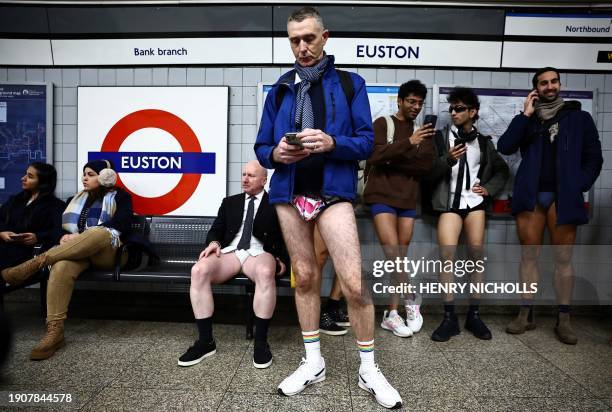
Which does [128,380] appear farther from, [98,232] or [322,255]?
[322,255]

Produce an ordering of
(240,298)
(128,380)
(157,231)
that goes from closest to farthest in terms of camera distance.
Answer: (128,380)
(157,231)
(240,298)

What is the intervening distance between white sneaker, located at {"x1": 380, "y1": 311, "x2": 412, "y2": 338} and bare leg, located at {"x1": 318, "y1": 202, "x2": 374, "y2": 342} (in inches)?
41.4

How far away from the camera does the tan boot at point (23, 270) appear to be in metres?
2.80

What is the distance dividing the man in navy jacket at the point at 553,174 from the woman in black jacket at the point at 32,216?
12.0 feet

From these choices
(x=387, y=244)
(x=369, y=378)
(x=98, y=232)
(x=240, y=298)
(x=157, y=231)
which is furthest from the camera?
(x=240, y=298)

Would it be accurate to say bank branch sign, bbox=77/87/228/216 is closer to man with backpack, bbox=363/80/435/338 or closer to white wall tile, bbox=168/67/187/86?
white wall tile, bbox=168/67/187/86

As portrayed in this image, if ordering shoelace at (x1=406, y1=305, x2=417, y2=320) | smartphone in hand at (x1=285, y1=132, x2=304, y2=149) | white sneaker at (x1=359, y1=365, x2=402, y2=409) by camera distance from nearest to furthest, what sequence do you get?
smartphone in hand at (x1=285, y1=132, x2=304, y2=149), white sneaker at (x1=359, y1=365, x2=402, y2=409), shoelace at (x1=406, y1=305, x2=417, y2=320)

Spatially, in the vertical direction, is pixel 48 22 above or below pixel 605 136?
above

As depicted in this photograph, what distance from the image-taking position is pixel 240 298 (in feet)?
13.0

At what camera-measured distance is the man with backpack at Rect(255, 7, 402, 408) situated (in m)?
1.94

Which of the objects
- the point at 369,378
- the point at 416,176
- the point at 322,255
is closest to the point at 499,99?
the point at 416,176

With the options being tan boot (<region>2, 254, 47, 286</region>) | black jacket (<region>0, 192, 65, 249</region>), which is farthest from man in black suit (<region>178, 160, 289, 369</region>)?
black jacket (<region>0, 192, 65, 249</region>)

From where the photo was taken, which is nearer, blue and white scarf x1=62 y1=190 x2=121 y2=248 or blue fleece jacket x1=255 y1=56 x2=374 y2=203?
blue fleece jacket x1=255 y1=56 x2=374 y2=203

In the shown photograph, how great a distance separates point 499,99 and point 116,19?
369 cm
